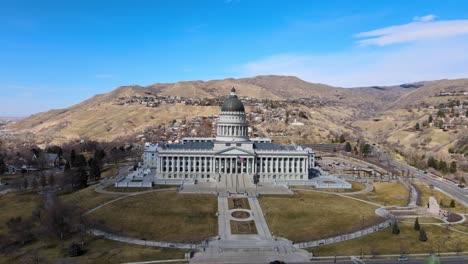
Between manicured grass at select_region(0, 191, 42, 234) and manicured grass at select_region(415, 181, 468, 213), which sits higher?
manicured grass at select_region(415, 181, 468, 213)

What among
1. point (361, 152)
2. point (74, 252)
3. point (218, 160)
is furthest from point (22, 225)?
point (361, 152)

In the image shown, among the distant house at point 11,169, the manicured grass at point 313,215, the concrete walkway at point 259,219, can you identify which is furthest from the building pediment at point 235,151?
the distant house at point 11,169

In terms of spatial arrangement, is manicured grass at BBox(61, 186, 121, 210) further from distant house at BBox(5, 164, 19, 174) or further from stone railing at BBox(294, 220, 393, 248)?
distant house at BBox(5, 164, 19, 174)

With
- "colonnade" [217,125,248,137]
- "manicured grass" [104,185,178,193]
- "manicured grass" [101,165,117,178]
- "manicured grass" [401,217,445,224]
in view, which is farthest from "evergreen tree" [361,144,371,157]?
"manicured grass" [101,165,117,178]

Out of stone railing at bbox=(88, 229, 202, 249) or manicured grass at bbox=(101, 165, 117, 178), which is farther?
A: manicured grass at bbox=(101, 165, 117, 178)

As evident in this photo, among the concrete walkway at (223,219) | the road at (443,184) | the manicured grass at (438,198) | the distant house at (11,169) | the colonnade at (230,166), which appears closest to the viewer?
the concrete walkway at (223,219)

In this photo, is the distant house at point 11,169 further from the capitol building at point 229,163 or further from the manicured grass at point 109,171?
the capitol building at point 229,163
